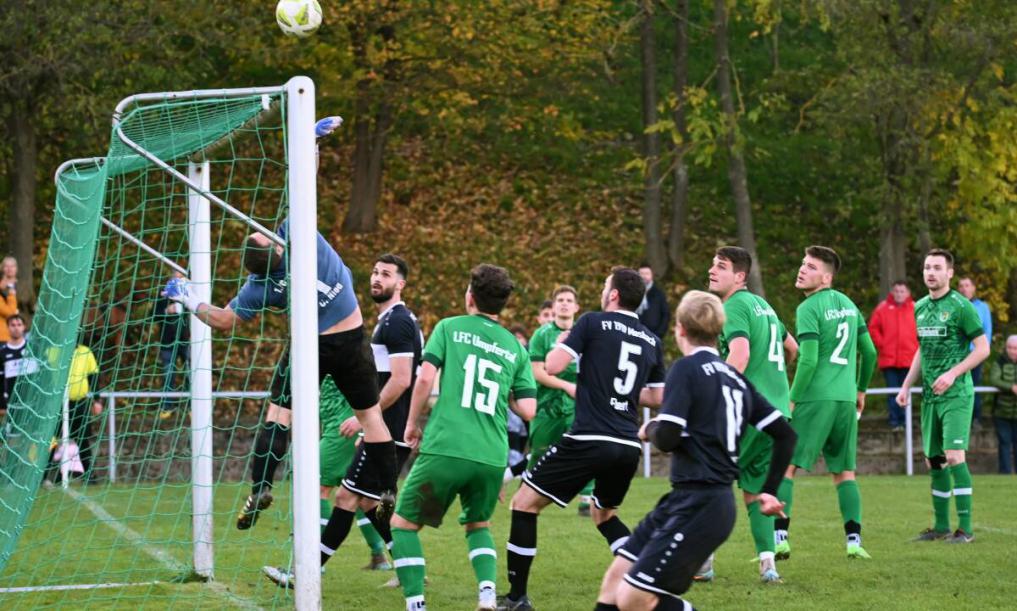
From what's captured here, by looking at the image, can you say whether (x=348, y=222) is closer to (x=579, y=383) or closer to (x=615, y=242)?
(x=615, y=242)

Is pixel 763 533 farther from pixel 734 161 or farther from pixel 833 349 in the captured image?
pixel 734 161

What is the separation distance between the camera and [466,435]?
23.5 ft

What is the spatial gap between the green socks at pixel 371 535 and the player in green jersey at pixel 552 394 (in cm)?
Answer: 213

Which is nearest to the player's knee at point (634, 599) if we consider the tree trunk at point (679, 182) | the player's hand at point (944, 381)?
the player's hand at point (944, 381)

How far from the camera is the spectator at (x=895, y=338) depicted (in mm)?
17172

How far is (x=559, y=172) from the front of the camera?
23672 mm

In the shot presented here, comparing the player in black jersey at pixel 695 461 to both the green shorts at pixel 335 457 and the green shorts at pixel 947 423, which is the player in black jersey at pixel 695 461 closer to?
the green shorts at pixel 335 457

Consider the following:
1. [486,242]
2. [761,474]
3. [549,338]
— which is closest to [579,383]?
[761,474]

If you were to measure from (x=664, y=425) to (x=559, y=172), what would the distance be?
18265mm

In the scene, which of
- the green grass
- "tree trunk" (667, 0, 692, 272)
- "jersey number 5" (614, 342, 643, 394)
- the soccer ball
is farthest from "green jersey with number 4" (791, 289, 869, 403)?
"tree trunk" (667, 0, 692, 272)

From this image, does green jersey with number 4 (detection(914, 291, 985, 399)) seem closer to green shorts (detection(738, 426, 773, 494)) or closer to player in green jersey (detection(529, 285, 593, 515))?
green shorts (detection(738, 426, 773, 494))

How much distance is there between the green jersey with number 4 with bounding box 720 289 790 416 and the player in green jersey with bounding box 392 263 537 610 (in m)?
1.61

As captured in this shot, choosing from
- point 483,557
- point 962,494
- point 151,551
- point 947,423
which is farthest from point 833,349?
point 151,551

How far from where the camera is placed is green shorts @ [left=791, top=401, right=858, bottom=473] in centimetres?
921
